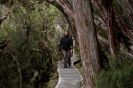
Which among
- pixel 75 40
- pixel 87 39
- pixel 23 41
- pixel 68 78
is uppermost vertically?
pixel 23 41

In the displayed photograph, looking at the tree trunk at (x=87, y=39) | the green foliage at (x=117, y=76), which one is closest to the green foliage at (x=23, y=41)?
the tree trunk at (x=87, y=39)

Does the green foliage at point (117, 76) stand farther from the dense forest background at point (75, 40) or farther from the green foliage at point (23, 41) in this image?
the green foliage at point (23, 41)

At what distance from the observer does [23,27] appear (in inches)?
608

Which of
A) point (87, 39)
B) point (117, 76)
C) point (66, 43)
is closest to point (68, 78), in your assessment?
point (66, 43)

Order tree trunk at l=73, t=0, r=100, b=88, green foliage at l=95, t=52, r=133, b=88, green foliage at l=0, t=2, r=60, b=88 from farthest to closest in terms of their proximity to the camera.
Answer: green foliage at l=0, t=2, r=60, b=88 < tree trunk at l=73, t=0, r=100, b=88 < green foliage at l=95, t=52, r=133, b=88

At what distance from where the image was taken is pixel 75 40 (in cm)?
1388

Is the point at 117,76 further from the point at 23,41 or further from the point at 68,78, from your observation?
the point at 23,41

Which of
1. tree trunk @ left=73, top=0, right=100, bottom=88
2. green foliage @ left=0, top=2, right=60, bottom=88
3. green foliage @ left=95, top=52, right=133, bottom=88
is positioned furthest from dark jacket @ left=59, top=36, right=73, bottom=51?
green foliage @ left=95, top=52, right=133, bottom=88

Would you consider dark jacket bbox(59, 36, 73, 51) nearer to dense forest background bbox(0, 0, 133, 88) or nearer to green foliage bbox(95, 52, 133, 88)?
dense forest background bbox(0, 0, 133, 88)

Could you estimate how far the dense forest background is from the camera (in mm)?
7400

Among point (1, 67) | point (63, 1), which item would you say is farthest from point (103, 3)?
point (1, 67)

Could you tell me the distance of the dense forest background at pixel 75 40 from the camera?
7.40m

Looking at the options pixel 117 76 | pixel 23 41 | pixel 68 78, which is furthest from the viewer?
pixel 23 41

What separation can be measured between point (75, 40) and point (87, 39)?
616cm
